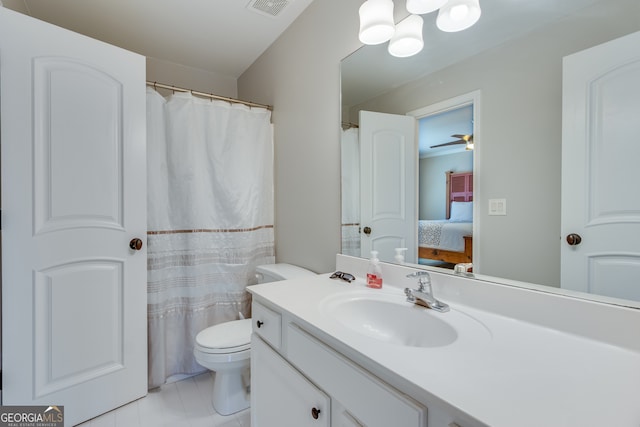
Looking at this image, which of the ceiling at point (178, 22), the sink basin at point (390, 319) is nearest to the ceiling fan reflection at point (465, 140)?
the sink basin at point (390, 319)

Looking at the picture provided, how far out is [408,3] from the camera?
1.09 m

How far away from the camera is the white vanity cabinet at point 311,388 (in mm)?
632

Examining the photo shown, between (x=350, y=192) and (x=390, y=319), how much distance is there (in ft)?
2.32

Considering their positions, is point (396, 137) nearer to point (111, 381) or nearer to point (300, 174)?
point (300, 174)

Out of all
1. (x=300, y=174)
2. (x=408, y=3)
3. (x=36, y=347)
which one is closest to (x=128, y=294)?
(x=36, y=347)

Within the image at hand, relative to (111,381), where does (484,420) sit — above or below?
above

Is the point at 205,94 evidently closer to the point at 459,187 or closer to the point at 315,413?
the point at 459,187

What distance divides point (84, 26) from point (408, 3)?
2236 mm

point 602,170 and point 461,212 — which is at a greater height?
point 602,170

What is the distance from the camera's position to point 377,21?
120 cm

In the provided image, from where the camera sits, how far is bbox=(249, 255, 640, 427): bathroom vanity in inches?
20.0

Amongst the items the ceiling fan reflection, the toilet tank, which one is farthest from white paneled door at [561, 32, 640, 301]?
the toilet tank

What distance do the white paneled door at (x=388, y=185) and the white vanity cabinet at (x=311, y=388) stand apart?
0.61m

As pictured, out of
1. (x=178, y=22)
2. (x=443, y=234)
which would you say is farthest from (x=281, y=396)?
(x=178, y=22)
